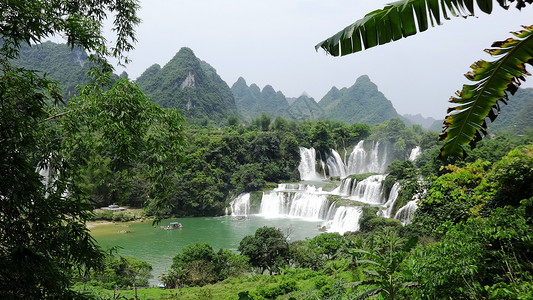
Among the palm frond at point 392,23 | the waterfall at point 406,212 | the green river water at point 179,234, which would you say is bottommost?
the green river water at point 179,234

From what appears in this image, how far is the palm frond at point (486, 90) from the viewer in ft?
6.21

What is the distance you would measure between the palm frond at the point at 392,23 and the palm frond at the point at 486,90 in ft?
0.90

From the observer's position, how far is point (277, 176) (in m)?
24.4

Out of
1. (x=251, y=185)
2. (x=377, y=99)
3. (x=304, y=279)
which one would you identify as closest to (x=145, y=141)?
(x=304, y=279)

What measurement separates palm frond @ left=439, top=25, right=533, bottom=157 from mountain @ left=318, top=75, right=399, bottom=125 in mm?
66347

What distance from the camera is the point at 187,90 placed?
4797 centimetres

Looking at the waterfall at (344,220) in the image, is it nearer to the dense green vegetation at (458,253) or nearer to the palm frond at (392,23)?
the dense green vegetation at (458,253)

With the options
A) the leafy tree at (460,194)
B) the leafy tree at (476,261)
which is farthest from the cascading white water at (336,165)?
the leafy tree at (476,261)

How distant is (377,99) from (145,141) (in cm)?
7435

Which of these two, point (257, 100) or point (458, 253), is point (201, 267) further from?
point (257, 100)

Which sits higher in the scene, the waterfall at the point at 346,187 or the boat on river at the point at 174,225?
the waterfall at the point at 346,187

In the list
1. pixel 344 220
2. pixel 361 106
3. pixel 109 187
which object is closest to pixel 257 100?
pixel 361 106

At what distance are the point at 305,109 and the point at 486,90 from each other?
7389 centimetres

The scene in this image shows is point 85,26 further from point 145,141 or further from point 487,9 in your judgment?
point 487,9
